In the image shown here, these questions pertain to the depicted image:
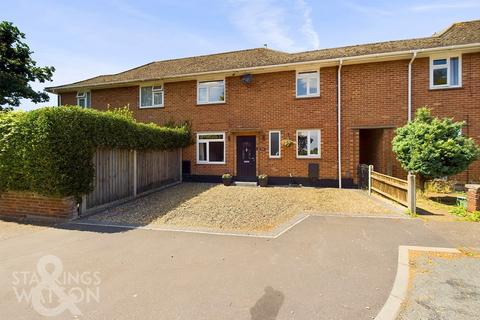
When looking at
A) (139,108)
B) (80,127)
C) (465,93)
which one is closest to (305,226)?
(80,127)

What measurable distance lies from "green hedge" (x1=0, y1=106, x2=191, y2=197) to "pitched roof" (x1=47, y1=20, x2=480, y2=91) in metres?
7.15

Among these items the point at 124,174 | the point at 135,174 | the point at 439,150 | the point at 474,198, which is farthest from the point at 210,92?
the point at 474,198

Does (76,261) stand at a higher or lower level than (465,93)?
→ lower

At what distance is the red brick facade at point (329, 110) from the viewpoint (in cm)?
1085

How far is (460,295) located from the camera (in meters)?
3.34

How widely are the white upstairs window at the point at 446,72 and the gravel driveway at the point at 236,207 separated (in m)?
5.41

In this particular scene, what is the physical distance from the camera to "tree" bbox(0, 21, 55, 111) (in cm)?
1698

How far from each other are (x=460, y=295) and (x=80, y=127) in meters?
8.52

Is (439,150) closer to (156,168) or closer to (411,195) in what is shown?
(411,195)

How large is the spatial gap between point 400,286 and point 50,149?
25.9 feet

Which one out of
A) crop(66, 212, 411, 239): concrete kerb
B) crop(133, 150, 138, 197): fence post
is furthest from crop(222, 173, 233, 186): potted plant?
crop(66, 212, 411, 239): concrete kerb

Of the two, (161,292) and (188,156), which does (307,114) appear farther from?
(161,292)

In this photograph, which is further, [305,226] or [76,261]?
[305,226]

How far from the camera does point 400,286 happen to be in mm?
3584
